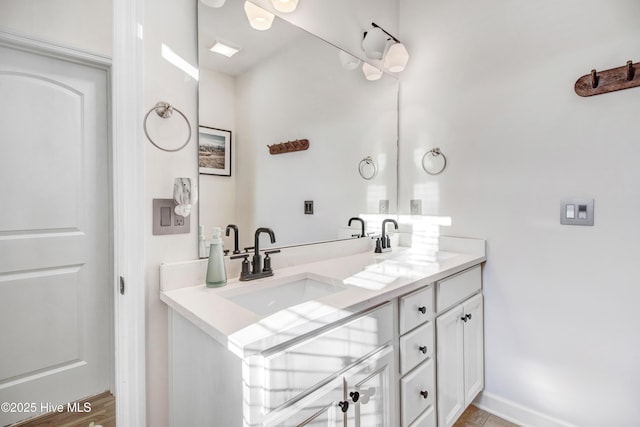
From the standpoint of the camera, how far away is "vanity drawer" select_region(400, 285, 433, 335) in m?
1.21

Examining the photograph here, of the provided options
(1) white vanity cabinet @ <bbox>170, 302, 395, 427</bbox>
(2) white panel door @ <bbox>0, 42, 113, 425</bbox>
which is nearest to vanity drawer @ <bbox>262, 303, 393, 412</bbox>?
(1) white vanity cabinet @ <bbox>170, 302, 395, 427</bbox>

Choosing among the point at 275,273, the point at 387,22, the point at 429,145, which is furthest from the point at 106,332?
the point at 387,22

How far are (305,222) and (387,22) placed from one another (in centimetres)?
148

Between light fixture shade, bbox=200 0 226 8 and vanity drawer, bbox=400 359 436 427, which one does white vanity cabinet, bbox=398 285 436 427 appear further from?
light fixture shade, bbox=200 0 226 8

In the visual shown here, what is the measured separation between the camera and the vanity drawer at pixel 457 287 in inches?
56.1

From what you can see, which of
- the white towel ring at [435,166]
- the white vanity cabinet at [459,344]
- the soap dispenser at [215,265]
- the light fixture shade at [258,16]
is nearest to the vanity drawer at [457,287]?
the white vanity cabinet at [459,344]

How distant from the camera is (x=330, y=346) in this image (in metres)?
0.93

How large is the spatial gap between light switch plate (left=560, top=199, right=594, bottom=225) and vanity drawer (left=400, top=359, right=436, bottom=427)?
962mm

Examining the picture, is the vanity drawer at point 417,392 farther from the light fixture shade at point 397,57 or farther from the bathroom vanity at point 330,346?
the light fixture shade at point 397,57

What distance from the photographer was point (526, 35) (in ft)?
5.41

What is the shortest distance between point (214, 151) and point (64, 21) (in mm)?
1335

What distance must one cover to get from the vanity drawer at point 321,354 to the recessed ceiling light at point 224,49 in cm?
115

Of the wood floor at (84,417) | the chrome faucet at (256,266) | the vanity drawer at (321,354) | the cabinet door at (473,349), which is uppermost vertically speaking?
the chrome faucet at (256,266)

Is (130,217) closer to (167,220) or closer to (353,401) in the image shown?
(167,220)
